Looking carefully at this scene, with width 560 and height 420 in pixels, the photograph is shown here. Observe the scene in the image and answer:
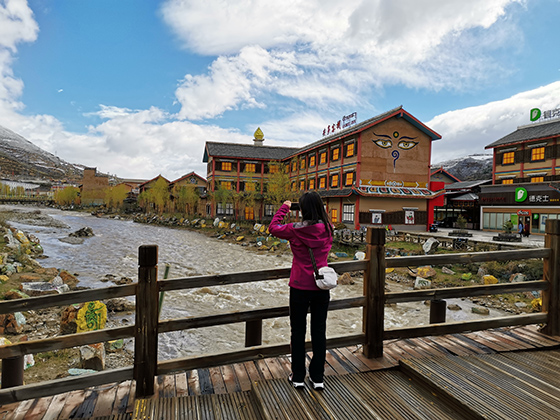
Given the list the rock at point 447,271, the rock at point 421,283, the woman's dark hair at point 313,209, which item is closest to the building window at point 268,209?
the rock at point 447,271

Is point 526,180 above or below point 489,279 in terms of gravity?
above

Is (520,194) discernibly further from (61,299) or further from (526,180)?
(61,299)

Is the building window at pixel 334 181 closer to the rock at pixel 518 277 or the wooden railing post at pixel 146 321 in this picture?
the rock at pixel 518 277

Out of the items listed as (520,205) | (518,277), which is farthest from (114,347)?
(520,205)

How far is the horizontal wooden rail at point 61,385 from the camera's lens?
8.47 ft

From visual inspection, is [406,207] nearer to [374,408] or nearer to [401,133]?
[401,133]

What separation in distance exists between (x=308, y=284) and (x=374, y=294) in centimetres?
106

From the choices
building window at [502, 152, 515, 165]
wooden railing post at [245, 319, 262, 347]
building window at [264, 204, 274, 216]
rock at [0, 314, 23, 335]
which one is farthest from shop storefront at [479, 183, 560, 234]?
rock at [0, 314, 23, 335]

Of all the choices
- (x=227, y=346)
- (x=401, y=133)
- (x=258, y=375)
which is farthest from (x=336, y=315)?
(x=401, y=133)

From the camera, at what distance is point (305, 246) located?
113 inches

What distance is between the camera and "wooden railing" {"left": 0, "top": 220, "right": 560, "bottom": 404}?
8.91ft

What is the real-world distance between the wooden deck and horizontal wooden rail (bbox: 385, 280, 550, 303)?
1.93ft

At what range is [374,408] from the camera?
101 inches

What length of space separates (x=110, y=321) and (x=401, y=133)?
24522mm
